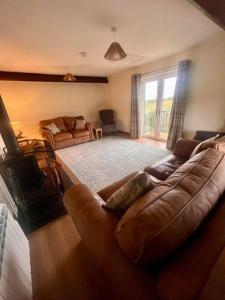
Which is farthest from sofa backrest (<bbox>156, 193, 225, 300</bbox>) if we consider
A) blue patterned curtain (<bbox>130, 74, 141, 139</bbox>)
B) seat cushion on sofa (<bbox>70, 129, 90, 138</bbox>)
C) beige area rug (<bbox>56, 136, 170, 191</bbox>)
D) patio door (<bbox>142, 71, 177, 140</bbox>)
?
seat cushion on sofa (<bbox>70, 129, 90, 138</bbox>)

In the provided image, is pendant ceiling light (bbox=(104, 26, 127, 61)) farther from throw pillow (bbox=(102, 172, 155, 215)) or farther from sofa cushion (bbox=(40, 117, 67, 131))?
sofa cushion (bbox=(40, 117, 67, 131))

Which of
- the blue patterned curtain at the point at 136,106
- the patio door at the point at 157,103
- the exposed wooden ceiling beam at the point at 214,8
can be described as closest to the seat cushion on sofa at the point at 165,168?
the exposed wooden ceiling beam at the point at 214,8

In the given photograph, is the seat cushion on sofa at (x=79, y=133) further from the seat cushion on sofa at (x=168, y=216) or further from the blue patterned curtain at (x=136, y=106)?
the seat cushion on sofa at (x=168, y=216)

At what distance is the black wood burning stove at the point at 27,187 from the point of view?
1.78 metres

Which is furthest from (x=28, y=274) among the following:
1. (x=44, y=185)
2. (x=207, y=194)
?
(x=207, y=194)

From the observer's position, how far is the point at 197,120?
11.1ft

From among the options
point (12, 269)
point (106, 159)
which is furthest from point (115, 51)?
point (12, 269)

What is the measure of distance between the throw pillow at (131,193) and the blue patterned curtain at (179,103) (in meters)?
3.14

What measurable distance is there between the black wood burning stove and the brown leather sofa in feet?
7.71

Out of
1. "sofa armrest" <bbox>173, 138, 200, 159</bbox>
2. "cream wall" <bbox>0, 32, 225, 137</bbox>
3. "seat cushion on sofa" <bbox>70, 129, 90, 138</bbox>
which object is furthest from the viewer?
"seat cushion on sofa" <bbox>70, 129, 90, 138</bbox>

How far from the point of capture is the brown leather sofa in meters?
4.38

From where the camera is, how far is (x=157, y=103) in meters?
4.29

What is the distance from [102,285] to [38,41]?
10.9 feet

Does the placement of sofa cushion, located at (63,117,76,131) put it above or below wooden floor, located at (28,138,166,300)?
above
